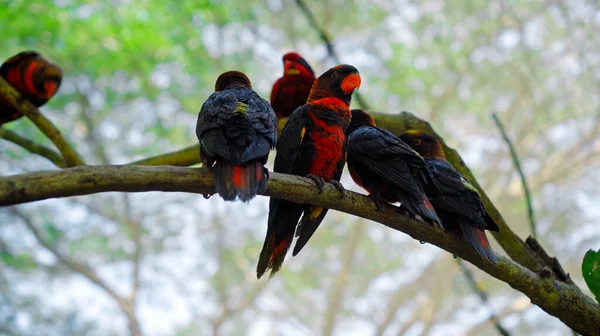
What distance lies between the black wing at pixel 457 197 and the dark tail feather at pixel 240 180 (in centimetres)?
127

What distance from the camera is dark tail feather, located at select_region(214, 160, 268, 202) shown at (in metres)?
2.01

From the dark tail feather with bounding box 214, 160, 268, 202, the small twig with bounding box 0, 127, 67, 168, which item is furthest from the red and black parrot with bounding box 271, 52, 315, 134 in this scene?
the dark tail feather with bounding box 214, 160, 268, 202

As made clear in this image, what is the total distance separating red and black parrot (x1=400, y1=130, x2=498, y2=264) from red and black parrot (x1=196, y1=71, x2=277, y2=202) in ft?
3.70

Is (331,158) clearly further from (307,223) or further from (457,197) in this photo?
(457,197)

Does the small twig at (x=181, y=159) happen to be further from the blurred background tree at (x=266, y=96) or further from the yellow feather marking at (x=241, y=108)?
the blurred background tree at (x=266, y=96)

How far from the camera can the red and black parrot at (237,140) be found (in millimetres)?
2066

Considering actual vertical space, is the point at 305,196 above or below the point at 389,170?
below

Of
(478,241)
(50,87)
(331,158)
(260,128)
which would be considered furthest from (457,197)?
(50,87)

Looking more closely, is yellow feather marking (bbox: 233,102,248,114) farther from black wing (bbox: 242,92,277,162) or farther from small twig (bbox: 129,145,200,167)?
small twig (bbox: 129,145,200,167)

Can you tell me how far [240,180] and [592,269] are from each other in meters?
2.09

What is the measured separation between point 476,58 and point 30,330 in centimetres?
1165

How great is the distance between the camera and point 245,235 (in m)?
13.7

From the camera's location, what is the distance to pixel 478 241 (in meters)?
2.78

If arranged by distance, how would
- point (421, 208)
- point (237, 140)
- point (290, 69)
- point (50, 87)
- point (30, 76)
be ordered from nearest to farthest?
point (237, 140) < point (421, 208) < point (30, 76) < point (50, 87) < point (290, 69)
